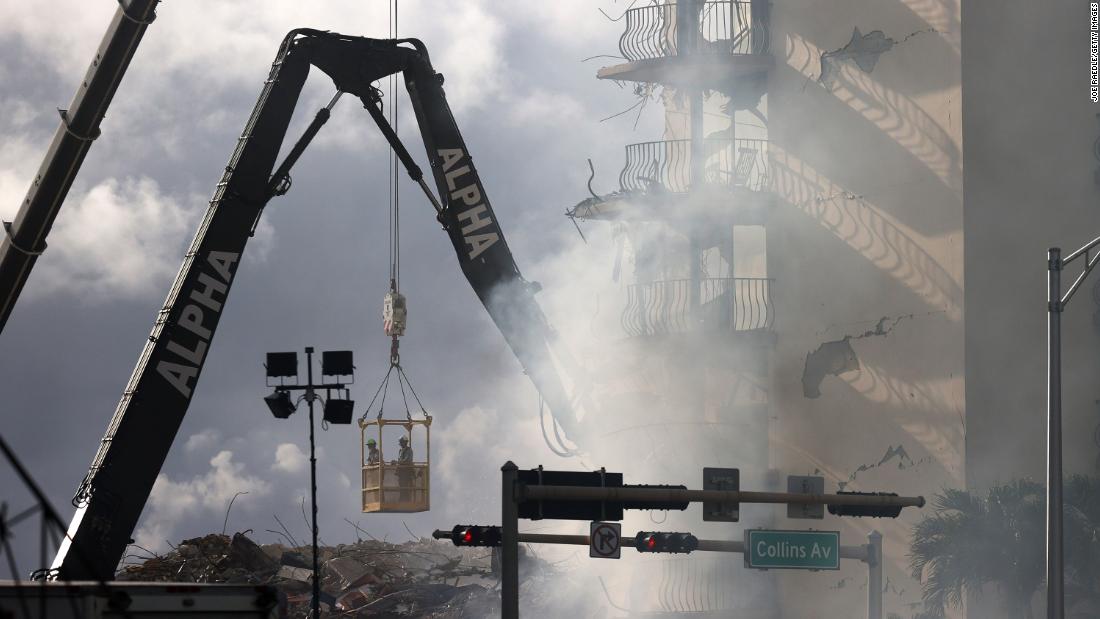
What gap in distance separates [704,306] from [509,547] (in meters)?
16.4

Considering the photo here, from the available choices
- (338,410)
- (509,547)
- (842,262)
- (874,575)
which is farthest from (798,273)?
(509,547)

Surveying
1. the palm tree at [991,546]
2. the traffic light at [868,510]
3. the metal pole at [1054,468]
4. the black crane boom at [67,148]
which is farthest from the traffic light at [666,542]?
the black crane boom at [67,148]

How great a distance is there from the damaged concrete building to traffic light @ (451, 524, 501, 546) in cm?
1303

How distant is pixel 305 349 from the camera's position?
25531 millimetres

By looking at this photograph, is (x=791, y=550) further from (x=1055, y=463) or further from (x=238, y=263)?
(x=238, y=263)

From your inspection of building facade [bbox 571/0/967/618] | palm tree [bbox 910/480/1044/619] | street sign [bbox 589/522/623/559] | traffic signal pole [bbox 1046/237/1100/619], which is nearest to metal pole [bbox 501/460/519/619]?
street sign [bbox 589/522/623/559]

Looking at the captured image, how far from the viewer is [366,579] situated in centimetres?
3788

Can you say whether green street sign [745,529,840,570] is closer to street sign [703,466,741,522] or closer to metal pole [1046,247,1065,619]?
street sign [703,466,741,522]

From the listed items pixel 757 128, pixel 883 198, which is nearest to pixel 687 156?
pixel 757 128

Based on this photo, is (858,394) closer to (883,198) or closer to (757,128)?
(883,198)

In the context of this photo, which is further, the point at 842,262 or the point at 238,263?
the point at 842,262

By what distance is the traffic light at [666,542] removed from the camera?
2459 centimetres

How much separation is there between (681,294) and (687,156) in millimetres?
3215

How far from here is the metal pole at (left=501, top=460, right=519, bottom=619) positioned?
19.9m
